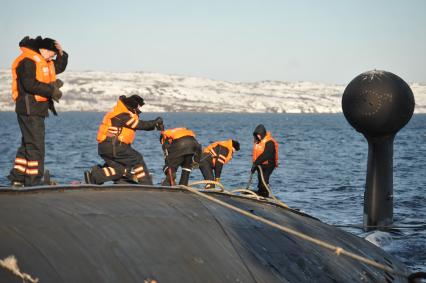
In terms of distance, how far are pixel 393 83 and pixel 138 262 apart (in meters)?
10.1

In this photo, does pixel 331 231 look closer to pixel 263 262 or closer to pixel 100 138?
pixel 263 262

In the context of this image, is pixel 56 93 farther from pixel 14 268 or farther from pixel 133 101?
pixel 14 268

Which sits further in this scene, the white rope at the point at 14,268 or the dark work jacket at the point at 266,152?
the dark work jacket at the point at 266,152

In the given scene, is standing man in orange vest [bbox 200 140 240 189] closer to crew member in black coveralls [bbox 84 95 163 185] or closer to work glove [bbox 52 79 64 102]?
crew member in black coveralls [bbox 84 95 163 185]

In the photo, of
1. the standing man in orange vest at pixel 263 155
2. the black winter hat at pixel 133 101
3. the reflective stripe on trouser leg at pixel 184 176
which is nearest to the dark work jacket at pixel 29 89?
the black winter hat at pixel 133 101

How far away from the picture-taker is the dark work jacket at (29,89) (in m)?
8.92

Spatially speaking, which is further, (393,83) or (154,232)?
(393,83)

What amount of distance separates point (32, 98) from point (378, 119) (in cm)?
797

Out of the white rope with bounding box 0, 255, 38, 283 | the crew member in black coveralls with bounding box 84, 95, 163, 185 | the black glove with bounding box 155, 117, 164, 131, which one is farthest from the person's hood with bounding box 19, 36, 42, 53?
the white rope with bounding box 0, 255, 38, 283

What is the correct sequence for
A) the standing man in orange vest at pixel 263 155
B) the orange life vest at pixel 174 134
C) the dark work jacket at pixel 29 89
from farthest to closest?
the standing man in orange vest at pixel 263 155 < the orange life vest at pixel 174 134 < the dark work jacket at pixel 29 89

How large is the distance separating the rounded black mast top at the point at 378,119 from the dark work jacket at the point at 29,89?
7668mm

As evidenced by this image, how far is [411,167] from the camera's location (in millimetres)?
38281

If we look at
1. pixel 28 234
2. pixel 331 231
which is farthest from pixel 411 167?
pixel 28 234

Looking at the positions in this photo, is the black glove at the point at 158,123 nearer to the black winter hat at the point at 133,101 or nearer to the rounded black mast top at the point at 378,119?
the black winter hat at the point at 133,101
